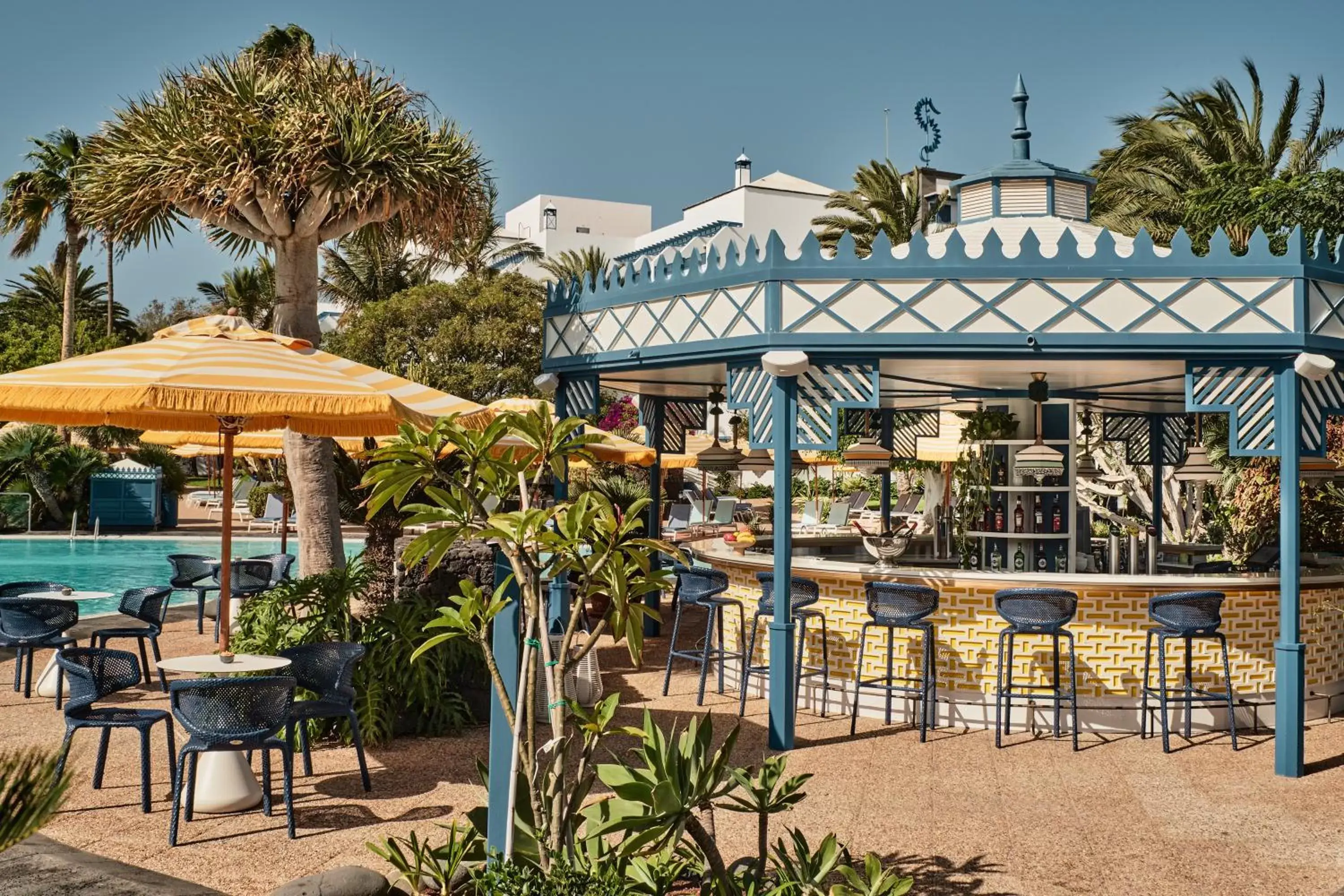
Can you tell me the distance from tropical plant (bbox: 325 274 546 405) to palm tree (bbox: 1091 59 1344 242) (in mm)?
11532

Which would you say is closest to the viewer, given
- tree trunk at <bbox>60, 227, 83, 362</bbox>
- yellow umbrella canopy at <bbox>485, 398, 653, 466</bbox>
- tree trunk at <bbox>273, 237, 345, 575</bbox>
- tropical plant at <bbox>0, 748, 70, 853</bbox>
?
tropical plant at <bbox>0, 748, 70, 853</bbox>

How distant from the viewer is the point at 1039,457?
9953mm

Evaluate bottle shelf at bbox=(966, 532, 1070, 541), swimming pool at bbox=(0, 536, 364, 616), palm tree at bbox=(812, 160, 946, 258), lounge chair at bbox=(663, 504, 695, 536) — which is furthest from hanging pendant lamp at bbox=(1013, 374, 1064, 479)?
lounge chair at bbox=(663, 504, 695, 536)

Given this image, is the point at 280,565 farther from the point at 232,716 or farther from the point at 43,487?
the point at 43,487

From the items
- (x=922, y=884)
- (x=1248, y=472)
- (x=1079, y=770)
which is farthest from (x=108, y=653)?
(x=1248, y=472)

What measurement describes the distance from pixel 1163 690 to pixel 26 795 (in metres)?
7.72

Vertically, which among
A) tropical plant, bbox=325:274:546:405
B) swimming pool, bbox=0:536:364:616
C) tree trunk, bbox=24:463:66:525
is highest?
tropical plant, bbox=325:274:546:405

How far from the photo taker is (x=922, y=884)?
5.43 meters

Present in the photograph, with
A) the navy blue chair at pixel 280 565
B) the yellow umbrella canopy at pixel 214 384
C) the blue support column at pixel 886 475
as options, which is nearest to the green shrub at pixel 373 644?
the yellow umbrella canopy at pixel 214 384

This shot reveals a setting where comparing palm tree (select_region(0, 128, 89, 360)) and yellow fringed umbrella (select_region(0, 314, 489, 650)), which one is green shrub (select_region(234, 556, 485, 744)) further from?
palm tree (select_region(0, 128, 89, 360))

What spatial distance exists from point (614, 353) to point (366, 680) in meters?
3.79

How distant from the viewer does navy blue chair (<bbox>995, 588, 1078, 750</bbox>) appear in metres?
8.47

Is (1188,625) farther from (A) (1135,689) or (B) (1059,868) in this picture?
(B) (1059,868)

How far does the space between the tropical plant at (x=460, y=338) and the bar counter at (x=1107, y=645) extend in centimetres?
1406
